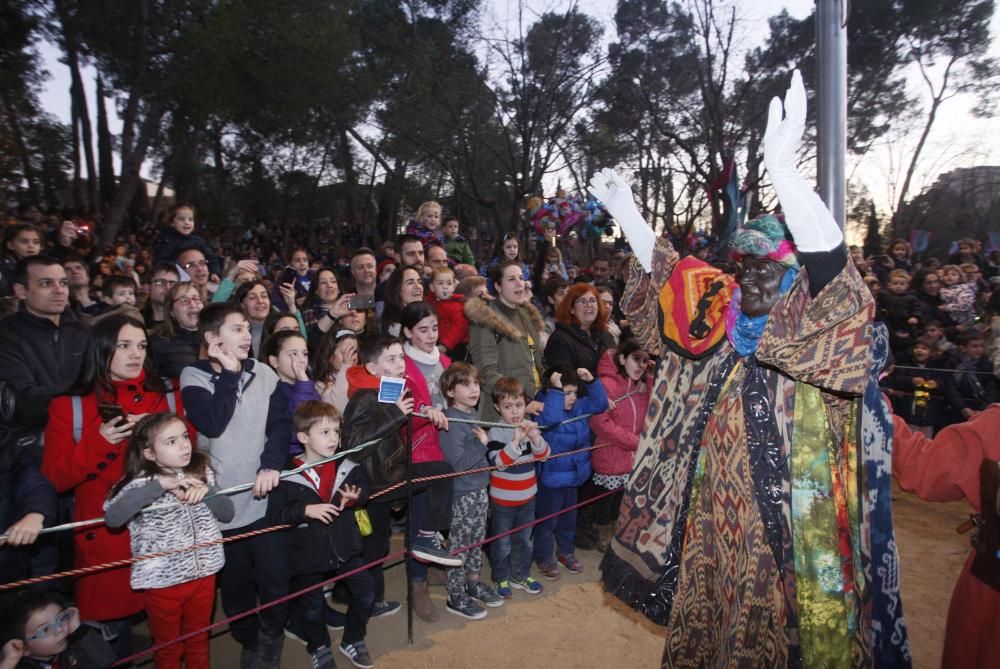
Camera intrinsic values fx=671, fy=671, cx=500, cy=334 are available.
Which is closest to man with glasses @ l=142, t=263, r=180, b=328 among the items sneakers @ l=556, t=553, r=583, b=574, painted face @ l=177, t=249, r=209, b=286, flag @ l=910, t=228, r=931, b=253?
painted face @ l=177, t=249, r=209, b=286

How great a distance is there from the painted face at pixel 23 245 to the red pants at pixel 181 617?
3.48 metres

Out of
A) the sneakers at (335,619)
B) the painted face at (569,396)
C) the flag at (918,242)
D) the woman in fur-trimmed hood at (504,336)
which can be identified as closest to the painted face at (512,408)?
the woman in fur-trimmed hood at (504,336)

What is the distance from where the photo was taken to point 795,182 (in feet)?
6.73

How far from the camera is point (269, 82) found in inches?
620

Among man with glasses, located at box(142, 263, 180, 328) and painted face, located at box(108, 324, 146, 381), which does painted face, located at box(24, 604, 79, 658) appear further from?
man with glasses, located at box(142, 263, 180, 328)

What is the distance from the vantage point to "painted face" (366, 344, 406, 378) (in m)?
3.73

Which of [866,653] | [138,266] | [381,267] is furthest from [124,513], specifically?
[138,266]

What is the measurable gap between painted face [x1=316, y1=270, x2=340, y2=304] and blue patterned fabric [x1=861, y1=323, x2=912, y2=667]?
3925 mm

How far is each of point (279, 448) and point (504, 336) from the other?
1925 millimetres

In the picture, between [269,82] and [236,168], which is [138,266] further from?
[236,168]

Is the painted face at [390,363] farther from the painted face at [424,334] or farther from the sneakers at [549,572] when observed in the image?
the sneakers at [549,572]

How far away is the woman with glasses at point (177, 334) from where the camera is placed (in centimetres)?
381

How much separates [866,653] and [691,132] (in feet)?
46.3

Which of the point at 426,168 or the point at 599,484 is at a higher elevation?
the point at 426,168
